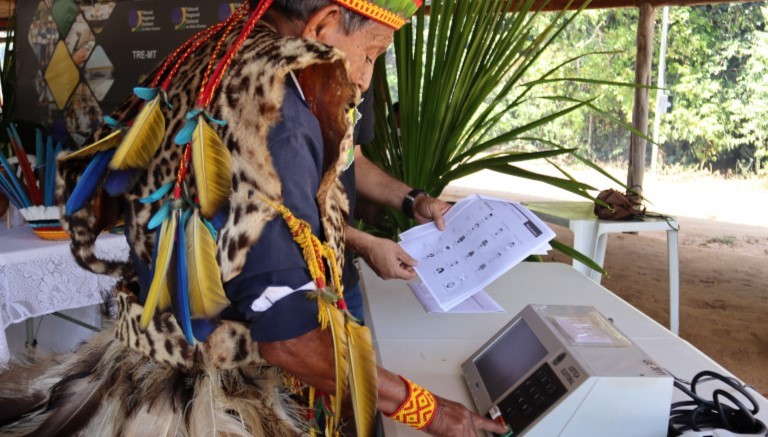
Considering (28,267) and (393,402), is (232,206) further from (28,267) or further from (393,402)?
(28,267)

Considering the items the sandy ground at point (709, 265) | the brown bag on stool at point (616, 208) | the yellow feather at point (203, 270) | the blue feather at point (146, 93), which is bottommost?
the sandy ground at point (709, 265)

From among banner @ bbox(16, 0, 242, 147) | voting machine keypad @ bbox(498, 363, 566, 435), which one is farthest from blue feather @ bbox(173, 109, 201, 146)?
banner @ bbox(16, 0, 242, 147)

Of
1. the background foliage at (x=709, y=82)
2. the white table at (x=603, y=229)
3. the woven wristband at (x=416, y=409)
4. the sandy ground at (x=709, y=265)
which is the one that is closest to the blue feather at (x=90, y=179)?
the woven wristband at (x=416, y=409)

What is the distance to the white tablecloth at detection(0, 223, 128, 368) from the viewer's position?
203 cm

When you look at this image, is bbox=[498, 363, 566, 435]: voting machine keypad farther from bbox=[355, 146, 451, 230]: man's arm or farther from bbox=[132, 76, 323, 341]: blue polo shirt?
bbox=[355, 146, 451, 230]: man's arm

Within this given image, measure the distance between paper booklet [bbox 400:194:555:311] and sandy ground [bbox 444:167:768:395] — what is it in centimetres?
222

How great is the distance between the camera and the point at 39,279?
6.87 feet

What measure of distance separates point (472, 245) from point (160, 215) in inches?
28.9

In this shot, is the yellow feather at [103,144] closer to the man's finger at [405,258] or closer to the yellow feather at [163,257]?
the yellow feather at [163,257]

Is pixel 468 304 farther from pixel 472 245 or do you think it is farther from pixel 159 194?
pixel 159 194

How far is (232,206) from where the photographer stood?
0.80 meters

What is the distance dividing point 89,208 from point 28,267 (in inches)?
53.0

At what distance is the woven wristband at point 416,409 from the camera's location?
0.91 metres

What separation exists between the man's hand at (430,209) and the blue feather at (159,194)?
776 mm
